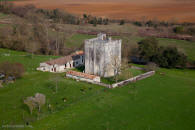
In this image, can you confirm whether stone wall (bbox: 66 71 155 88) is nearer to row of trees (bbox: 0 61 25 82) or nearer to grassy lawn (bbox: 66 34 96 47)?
row of trees (bbox: 0 61 25 82)

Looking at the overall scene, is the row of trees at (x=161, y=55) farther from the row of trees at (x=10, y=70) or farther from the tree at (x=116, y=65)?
the row of trees at (x=10, y=70)

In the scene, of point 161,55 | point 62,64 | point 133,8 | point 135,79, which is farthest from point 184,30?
point 62,64

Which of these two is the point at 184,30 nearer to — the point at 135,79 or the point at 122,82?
the point at 135,79

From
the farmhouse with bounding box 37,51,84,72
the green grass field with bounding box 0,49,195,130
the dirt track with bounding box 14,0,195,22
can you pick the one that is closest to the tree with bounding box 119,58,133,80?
the green grass field with bounding box 0,49,195,130

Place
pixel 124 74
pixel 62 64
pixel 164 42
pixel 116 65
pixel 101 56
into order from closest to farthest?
pixel 124 74, pixel 101 56, pixel 116 65, pixel 62 64, pixel 164 42

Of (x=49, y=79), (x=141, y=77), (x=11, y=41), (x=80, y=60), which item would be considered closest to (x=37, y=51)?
(x=11, y=41)

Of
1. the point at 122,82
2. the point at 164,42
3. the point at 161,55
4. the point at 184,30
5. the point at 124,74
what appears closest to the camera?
the point at 122,82
